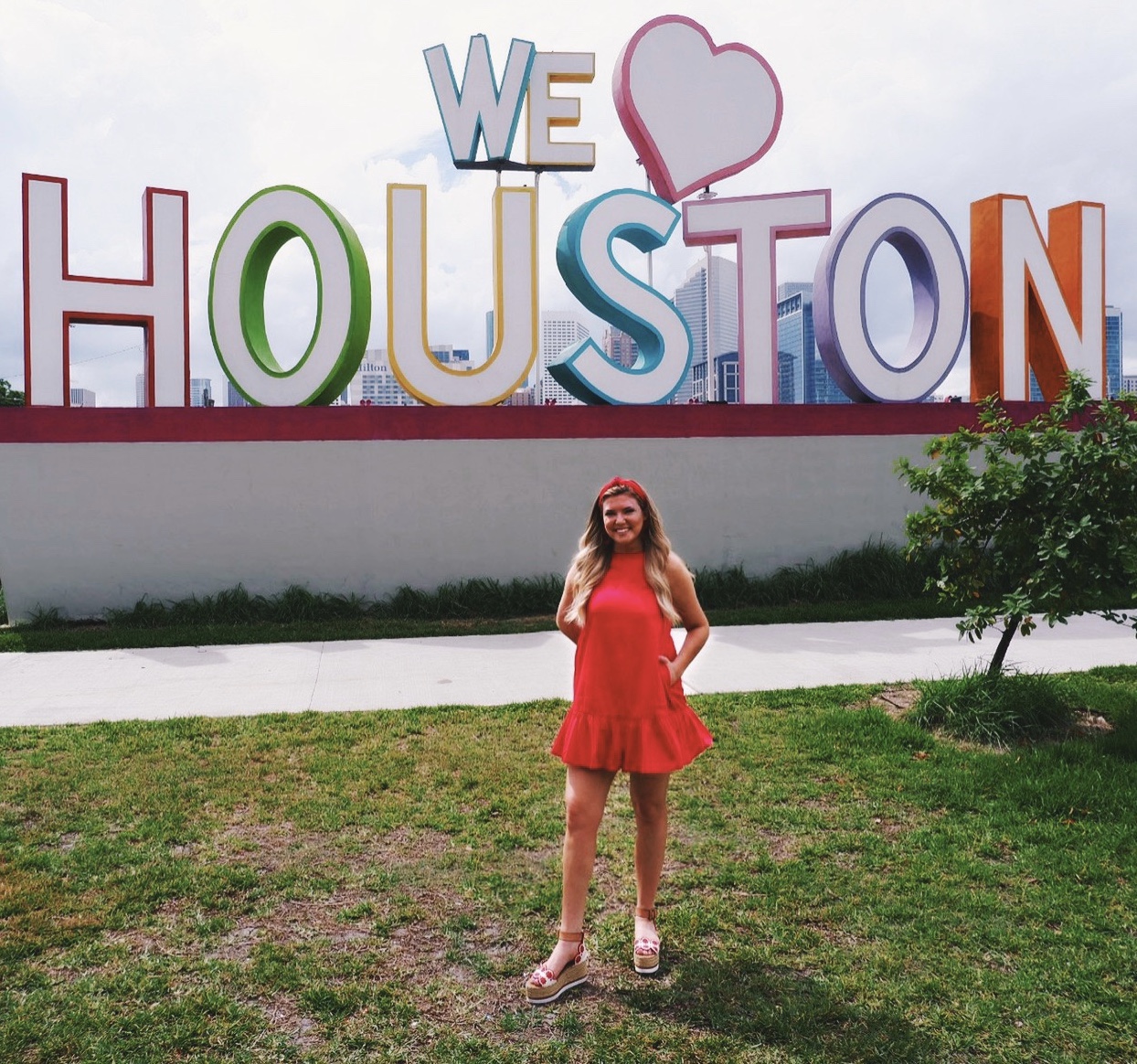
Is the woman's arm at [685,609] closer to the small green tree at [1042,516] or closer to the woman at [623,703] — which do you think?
the woman at [623,703]

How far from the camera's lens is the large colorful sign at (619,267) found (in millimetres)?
10484

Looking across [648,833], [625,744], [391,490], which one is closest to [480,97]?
[391,490]

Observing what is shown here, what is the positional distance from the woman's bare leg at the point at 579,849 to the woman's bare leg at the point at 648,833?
0.16 m

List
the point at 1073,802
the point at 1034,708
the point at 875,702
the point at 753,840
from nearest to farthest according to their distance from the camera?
the point at 753,840
the point at 1073,802
the point at 1034,708
the point at 875,702

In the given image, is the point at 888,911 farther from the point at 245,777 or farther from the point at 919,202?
the point at 919,202

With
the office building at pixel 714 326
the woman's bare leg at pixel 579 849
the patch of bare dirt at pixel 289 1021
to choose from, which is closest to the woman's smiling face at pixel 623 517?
the woman's bare leg at pixel 579 849

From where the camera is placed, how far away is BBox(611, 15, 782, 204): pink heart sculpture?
11.3 metres

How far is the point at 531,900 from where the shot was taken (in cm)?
379

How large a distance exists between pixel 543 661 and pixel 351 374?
4.79m

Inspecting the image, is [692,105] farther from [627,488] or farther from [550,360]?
[627,488]

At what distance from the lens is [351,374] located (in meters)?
10.8

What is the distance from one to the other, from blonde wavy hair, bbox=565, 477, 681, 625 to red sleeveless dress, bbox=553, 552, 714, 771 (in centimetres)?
6

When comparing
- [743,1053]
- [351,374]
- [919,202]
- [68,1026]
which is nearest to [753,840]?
[743,1053]

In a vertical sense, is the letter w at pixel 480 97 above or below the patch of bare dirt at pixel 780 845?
above
